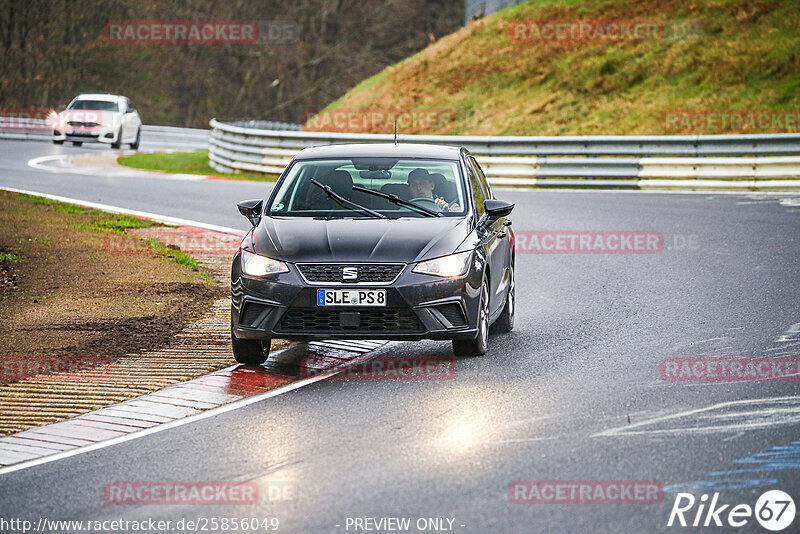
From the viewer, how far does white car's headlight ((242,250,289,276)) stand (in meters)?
9.36

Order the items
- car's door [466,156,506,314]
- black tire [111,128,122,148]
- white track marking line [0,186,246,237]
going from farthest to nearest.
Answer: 1. black tire [111,128,122,148]
2. white track marking line [0,186,246,237]
3. car's door [466,156,506,314]

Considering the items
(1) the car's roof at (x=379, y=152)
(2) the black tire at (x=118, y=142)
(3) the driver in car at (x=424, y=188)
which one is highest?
(1) the car's roof at (x=379, y=152)

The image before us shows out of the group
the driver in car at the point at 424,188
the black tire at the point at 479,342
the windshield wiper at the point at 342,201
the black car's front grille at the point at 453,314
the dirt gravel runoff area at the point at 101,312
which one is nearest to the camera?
the dirt gravel runoff area at the point at 101,312

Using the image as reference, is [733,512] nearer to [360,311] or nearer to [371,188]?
[360,311]

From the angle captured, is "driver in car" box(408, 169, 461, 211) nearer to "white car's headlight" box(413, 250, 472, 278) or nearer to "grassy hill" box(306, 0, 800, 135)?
"white car's headlight" box(413, 250, 472, 278)

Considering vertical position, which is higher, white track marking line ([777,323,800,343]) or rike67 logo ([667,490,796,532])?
rike67 logo ([667,490,796,532])

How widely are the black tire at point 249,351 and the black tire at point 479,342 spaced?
150cm

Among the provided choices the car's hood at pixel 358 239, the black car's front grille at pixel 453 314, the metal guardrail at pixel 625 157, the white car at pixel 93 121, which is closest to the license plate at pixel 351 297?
the car's hood at pixel 358 239

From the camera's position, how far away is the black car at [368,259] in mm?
9203

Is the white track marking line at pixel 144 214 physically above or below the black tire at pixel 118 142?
above

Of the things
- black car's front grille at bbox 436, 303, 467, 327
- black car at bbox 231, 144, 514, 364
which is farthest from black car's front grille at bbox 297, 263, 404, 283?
black car's front grille at bbox 436, 303, 467, 327

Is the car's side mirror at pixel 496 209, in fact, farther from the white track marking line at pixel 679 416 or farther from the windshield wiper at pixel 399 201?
the white track marking line at pixel 679 416

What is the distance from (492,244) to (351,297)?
1872mm

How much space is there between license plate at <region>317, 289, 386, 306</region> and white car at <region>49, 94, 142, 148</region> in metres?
30.4
